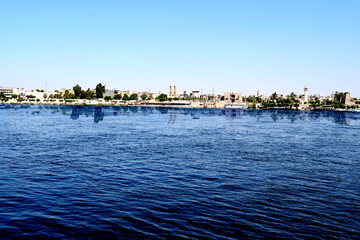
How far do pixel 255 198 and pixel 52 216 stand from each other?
49.3 ft

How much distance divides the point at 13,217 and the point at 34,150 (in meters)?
25.4

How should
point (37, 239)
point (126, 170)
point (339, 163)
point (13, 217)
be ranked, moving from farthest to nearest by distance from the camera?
point (339, 163), point (126, 170), point (13, 217), point (37, 239)

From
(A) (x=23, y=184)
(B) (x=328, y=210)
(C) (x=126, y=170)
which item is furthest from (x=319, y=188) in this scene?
(A) (x=23, y=184)

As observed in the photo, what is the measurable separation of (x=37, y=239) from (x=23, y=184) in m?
11.1

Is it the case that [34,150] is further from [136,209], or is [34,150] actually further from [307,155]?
[307,155]

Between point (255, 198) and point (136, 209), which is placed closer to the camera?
point (136, 209)

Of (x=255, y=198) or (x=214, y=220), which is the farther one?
(x=255, y=198)

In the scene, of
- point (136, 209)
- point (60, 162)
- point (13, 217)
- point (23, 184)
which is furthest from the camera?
point (60, 162)

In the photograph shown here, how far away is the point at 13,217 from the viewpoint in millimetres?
18938

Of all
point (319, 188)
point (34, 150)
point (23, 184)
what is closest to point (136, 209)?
point (23, 184)

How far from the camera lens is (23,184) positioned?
2575 centimetres

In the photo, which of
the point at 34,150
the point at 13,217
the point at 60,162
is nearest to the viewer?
the point at 13,217

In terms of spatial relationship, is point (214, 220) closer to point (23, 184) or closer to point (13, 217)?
point (13, 217)

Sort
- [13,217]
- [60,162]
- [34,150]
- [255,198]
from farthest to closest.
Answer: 1. [34,150]
2. [60,162]
3. [255,198]
4. [13,217]
